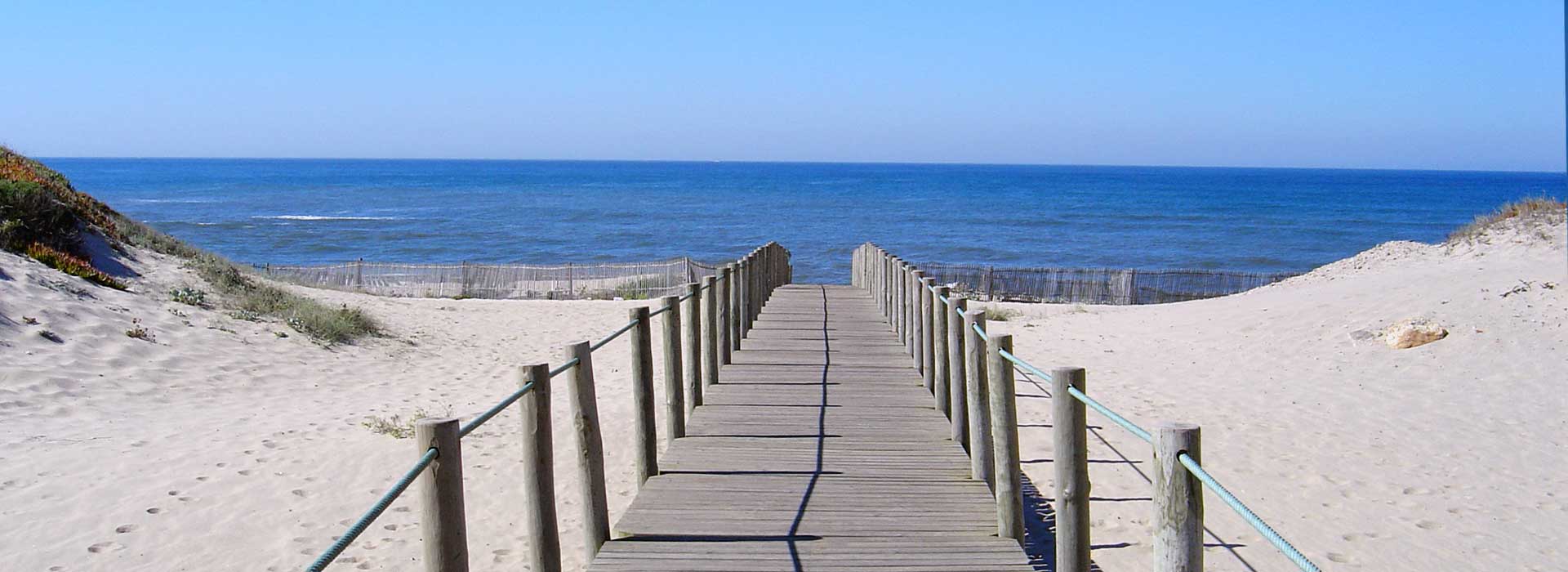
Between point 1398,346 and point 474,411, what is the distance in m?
10.7

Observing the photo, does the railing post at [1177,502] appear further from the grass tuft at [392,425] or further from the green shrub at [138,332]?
the green shrub at [138,332]

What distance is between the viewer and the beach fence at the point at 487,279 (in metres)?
24.6

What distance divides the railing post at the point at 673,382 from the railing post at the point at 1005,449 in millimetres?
2332

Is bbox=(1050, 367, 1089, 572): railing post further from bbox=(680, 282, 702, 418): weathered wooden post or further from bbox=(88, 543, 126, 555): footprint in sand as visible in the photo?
bbox=(88, 543, 126, 555): footprint in sand

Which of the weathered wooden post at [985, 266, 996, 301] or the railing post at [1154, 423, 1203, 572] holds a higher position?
the railing post at [1154, 423, 1203, 572]

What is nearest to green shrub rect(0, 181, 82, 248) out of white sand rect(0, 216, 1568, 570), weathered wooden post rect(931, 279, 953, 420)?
white sand rect(0, 216, 1568, 570)

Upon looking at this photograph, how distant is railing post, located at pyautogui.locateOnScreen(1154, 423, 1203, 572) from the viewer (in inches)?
121

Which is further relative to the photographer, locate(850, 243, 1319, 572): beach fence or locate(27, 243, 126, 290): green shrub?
locate(27, 243, 126, 290): green shrub

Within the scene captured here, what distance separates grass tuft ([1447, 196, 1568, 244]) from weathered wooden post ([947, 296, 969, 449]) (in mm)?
16740

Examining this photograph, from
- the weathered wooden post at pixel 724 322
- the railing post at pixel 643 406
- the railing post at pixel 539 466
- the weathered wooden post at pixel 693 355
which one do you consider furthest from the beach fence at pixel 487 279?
the railing post at pixel 539 466

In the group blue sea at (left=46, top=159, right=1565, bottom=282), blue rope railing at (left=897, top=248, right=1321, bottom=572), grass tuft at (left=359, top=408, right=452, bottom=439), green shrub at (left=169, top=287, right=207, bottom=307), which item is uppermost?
blue rope railing at (left=897, top=248, right=1321, bottom=572)

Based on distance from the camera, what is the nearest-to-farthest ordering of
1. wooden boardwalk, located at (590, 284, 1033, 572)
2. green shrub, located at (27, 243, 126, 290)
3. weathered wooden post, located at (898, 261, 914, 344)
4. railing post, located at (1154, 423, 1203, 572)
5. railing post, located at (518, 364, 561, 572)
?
1. railing post, located at (1154, 423, 1203, 572)
2. railing post, located at (518, 364, 561, 572)
3. wooden boardwalk, located at (590, 284, 1033, 572)
4. weathered wooden post, located at (898, 261, 914, 344)
5. green shrub, located at (27, 243, 126, 290)

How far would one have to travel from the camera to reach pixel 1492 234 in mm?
19703

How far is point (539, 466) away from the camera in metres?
4.17
